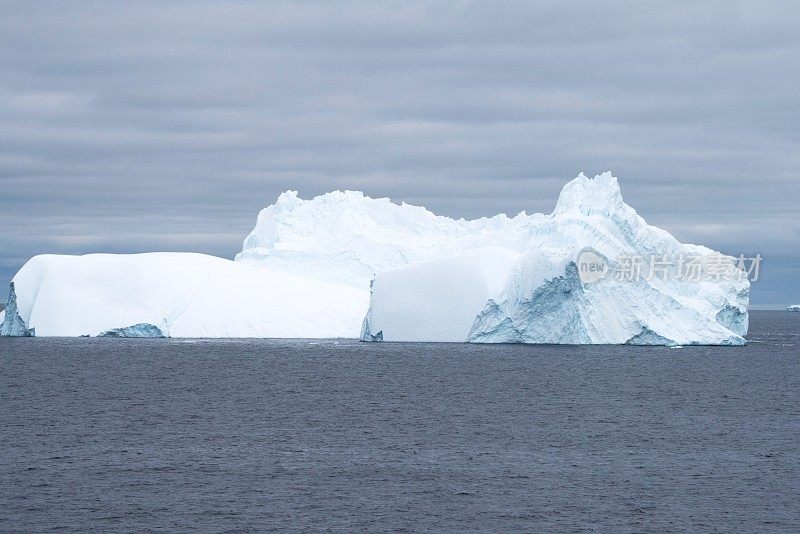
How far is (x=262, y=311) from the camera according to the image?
80500mm

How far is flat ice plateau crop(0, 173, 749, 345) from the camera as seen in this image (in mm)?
66500

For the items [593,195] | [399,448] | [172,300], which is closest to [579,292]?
[593,195]

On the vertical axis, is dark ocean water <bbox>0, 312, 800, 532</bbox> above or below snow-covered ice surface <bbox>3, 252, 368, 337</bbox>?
below

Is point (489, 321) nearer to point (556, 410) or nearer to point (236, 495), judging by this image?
point (556, 410)

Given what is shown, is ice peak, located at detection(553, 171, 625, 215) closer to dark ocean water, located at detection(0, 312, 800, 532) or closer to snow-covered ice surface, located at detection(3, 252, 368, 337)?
dark ocean water, located at detection(0, 312, 800, 532)

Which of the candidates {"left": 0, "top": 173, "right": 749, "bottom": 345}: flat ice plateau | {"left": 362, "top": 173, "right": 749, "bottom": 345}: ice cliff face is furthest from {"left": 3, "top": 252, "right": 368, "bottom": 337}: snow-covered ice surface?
{"left": 362, "top": 173, "right": 749, "bottom": 345}: ice cliff face

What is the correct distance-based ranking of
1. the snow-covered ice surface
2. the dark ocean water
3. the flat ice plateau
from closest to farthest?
1. the dark ocean water
2. the flat ice plateau
3. the snow-covered ice surface

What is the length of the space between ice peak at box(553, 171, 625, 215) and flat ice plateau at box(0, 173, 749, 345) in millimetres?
94

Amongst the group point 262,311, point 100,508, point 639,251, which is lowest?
point 100,508

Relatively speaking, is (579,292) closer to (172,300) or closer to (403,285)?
(403,285)

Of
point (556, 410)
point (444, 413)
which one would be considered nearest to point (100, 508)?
point (444, 413)

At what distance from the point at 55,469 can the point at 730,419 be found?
23.5 m

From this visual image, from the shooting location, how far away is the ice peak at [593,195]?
71.3 meters

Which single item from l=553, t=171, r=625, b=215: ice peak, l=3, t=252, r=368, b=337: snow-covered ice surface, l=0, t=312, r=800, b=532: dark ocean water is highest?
l=553, t=171, r=625, b=215: ice peak
